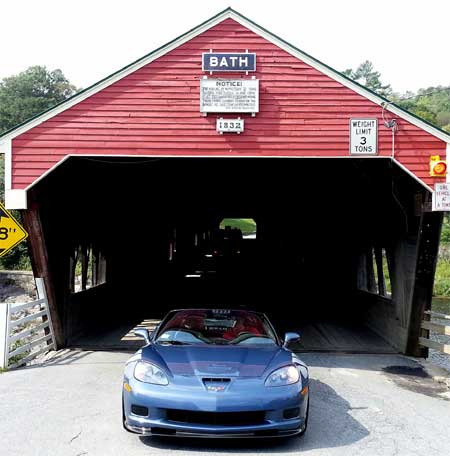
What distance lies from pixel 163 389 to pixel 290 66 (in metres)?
6.89

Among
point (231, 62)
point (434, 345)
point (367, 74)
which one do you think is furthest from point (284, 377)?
point (367, 74)

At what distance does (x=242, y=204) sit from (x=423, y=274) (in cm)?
1453

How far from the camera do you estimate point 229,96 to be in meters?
10.7

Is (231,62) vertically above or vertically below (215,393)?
above

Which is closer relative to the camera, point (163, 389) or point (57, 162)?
point (163, 389)

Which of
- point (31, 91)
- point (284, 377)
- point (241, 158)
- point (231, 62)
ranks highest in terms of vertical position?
point (31, 91)

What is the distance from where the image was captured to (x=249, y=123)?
10.7m

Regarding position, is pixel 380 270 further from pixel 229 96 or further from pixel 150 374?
pixel 150 374

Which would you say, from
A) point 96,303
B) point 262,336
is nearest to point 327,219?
point 96,303

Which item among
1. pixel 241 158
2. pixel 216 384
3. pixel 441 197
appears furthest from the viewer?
pixel 241 158

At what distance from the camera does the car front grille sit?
17.8 feet

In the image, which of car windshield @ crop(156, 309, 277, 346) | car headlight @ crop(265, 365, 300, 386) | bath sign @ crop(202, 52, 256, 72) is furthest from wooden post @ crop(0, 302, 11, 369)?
A: car headlight @ crop(265, 365, 300, 386)

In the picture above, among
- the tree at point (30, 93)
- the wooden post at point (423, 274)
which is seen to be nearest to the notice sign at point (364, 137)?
the wooden post at point (423, 274)

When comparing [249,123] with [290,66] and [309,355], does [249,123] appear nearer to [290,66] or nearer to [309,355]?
[290,66]
